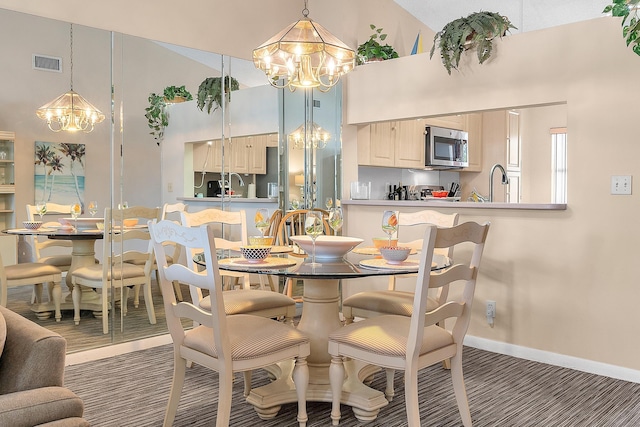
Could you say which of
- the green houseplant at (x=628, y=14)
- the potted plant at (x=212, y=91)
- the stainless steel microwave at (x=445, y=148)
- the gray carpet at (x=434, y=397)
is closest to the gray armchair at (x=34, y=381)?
the gray carpet at (x=434, y=397)

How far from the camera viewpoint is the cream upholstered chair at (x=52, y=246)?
3465mm

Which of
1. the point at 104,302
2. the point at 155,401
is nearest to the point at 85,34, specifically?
the point at 104,302

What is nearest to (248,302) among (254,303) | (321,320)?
(254,303)

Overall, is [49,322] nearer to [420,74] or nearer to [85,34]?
[85,34]

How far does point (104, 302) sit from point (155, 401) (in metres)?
1.11

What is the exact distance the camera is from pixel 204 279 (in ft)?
7.41

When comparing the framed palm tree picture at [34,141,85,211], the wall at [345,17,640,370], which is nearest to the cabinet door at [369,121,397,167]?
the wall at [345,17,640,370]

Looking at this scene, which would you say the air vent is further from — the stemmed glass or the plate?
the plate

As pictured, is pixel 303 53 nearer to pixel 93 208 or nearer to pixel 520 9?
pixel 93 208

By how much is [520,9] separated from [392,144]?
5.76ft

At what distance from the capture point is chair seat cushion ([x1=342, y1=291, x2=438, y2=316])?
117 inches

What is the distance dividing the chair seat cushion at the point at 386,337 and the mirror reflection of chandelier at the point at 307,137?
2.68 metres

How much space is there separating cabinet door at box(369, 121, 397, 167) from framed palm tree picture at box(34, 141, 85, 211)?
2633 mm

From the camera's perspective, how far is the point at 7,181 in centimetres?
336
